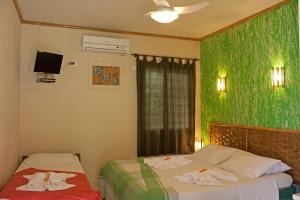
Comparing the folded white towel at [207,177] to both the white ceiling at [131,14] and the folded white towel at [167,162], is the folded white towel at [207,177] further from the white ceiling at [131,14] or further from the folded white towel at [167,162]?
the white ceiling at [131,14]

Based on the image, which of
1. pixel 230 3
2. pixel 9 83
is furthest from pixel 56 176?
pixel 230 3

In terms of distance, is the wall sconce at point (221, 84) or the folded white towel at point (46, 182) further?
the wall sconce at point (221, 84)

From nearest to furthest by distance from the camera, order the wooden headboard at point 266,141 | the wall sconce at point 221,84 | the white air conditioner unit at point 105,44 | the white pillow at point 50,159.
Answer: the wooden headboard at point 266,141 < the white pillow at point 50,159 < the white air conditioner unit at point 105,44 < the wall sconce at point 221,84

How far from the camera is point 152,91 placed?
446 centimetres

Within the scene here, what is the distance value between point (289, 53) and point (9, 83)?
313cm

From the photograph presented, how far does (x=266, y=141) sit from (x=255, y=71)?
36.1 inches

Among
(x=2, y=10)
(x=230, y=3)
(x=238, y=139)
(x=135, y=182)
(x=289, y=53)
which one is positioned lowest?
(x=135, y=182)

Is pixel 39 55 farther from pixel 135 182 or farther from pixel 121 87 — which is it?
pixel 135 182

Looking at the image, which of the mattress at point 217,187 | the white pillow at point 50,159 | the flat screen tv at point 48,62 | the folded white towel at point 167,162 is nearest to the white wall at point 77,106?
the flat screen tv at point 48,62

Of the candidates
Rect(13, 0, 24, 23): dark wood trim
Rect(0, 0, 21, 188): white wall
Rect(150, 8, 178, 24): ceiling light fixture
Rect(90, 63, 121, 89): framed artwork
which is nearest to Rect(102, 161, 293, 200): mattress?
Rect(0, 0, 21, 188): white wall

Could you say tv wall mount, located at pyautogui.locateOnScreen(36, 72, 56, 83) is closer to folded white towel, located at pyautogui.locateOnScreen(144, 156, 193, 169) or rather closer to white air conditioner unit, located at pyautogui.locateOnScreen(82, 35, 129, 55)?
white air conditioner unit, located at pyautogui.locateOnScreen(82, 35, 129, 55)

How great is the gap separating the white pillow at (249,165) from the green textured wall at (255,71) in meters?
0.50

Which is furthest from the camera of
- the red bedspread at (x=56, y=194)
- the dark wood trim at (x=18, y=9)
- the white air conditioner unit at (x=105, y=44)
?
the white air conditioner unit at (x=105, y=44)

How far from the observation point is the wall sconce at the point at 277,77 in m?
3.18
